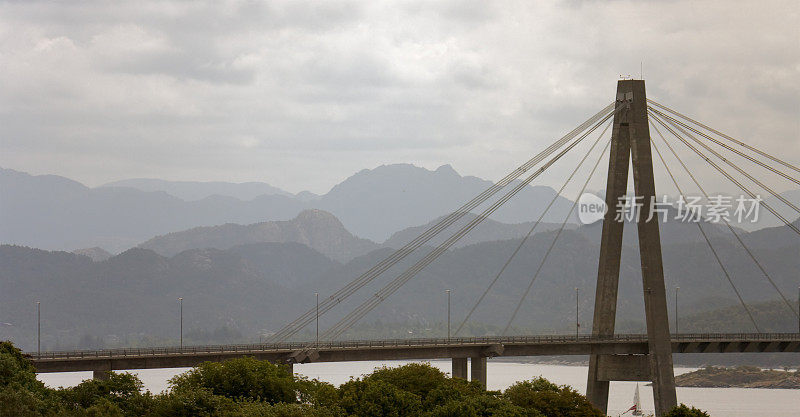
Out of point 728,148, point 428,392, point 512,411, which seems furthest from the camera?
point 728,148

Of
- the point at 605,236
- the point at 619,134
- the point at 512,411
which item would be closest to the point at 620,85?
the point at 619,134

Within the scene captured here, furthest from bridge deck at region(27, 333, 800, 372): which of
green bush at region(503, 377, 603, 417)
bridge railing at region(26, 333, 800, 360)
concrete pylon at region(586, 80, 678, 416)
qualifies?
green bush at region(503, 377, 603, 417)

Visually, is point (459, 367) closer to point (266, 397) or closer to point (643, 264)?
point (643, 264)

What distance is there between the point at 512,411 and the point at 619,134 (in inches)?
1464

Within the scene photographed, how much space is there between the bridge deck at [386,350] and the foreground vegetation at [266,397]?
1063cm

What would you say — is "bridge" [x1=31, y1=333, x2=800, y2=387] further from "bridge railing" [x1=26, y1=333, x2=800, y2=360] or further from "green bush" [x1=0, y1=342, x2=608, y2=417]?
"green bush" [x1=0, y1=342, x2=608, y2=417]

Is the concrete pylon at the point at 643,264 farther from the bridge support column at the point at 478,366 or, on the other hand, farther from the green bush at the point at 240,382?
the green bush at the point at 240,382

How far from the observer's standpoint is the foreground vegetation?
61.4m

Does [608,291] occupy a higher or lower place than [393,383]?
higher

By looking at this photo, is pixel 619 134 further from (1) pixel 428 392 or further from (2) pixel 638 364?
(1) pixel 428 392

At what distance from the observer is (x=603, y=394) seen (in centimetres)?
9669

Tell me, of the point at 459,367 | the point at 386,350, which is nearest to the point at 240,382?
the point at 386,350

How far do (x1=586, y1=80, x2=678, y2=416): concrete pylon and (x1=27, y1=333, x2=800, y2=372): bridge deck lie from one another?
149 cm

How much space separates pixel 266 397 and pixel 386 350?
25.9 meters
